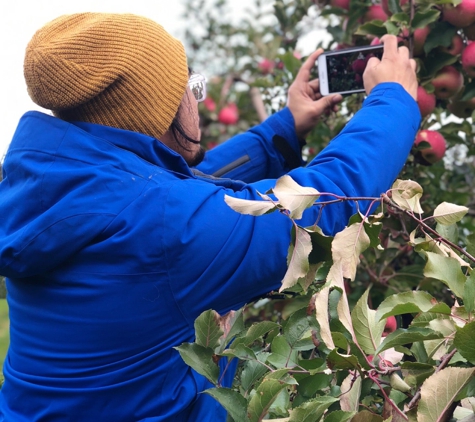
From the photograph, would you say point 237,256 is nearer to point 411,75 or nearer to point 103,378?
point 103,378

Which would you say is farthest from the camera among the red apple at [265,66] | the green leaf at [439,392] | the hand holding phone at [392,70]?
the red apple at [265,66]

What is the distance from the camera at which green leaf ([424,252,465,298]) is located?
0.82m

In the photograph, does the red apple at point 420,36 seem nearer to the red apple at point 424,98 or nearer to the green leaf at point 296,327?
the red apple at point 424,98

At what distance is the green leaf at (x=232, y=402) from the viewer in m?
0.80

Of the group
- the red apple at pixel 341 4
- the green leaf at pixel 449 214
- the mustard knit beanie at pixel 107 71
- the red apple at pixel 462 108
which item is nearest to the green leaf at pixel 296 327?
the green leaf at pixel 449 214

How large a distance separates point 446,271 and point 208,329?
313 mm

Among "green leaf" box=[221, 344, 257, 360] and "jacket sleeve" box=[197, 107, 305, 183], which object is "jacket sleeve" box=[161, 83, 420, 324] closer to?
"green leaf" box=[221, 344, 257, 360]

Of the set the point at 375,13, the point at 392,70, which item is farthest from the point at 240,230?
the point at 375,13

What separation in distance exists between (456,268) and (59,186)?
0.57 m

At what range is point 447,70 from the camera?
1578mm

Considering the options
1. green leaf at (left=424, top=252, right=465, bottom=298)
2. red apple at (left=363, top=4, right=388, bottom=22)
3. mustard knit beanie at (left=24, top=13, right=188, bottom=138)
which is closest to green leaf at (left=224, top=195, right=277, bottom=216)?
green leaf at (left=424, top=252, right=465, bottom=298)

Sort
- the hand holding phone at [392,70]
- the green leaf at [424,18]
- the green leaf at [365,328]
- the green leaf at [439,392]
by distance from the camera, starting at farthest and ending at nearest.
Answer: the green leaf at [424,18]
the hand holding phone at [392,70]
the green leaf at [365,328]
the green leaf at [439,392]

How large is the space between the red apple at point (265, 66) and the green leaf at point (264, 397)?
91.2 inches

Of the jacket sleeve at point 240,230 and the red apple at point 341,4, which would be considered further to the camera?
the red apple at point 341,4
